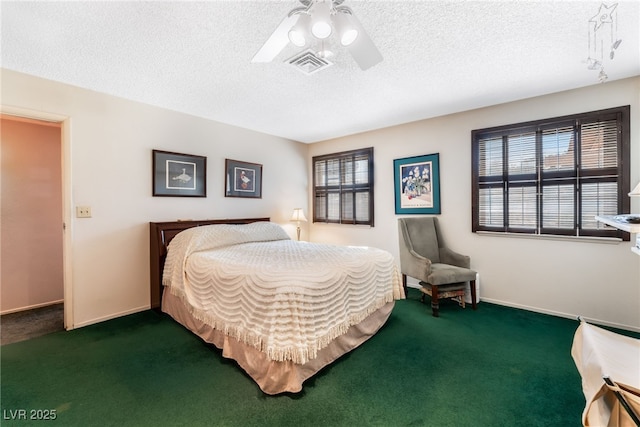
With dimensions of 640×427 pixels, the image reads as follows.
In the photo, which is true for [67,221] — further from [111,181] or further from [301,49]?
[301,49]

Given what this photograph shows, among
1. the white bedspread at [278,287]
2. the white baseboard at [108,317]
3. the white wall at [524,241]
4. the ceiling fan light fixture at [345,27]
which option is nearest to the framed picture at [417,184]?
the white wall at [524,241]

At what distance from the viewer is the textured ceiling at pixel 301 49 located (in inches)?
68.3

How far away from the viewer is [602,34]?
1980mm

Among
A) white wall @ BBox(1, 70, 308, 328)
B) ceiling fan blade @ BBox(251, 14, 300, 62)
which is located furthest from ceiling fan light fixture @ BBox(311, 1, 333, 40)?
white wall @ BBox(1, 70, 308, 328)

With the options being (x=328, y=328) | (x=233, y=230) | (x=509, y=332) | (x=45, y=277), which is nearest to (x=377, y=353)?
(x=328, y=328)

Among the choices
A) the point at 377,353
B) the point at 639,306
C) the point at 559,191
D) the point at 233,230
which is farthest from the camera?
the point at 233,230

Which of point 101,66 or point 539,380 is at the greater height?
point 101,66

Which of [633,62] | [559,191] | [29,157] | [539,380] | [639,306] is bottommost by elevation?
[539,380]

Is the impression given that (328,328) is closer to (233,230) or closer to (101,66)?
(233,230)

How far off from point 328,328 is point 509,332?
195 cm

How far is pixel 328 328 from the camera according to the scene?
1.90 meters

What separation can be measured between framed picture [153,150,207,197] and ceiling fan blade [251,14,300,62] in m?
2.13

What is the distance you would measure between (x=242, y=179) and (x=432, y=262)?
9.80 feet

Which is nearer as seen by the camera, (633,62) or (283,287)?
(283,287)
